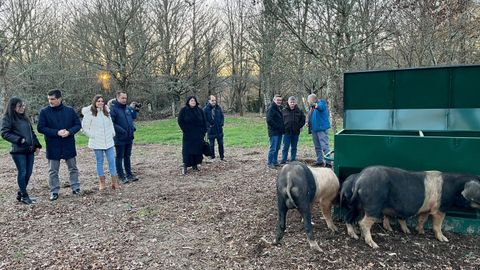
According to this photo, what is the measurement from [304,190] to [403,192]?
109 cm

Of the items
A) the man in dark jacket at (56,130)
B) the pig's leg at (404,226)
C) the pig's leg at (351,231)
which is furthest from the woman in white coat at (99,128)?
the pig's leg at (404,226)

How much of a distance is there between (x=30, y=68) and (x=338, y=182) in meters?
20.8

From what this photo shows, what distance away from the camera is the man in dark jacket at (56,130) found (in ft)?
22.6

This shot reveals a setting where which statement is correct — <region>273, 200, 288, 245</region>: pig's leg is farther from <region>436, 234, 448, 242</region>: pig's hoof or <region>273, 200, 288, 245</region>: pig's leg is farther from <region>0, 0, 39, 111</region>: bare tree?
<region>0, 0, 39, 111</region>: bare tree

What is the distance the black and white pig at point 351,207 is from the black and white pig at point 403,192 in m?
0.15

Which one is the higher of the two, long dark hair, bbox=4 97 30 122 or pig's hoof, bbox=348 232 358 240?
long dark hair, bbox=4 97 30 122

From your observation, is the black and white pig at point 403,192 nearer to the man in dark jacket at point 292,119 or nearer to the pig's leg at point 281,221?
the pig's leg at point 281,221

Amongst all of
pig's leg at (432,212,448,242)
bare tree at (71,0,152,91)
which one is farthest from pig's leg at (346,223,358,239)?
bare tree at (71,0,152,91)

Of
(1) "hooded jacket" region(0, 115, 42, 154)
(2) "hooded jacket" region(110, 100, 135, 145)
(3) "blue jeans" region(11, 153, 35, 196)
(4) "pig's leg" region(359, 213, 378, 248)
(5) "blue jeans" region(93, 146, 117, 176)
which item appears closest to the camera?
(4) "pig's leg" region(359, 213, 378, 248)

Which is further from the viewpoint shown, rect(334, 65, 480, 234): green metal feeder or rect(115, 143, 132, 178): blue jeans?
rect(115, 143, 132, 178): blue jeans

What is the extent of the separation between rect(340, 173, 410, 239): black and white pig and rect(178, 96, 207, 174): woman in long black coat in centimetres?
511

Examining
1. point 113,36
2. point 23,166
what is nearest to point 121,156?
point 23,166

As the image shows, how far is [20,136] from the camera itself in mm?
6652

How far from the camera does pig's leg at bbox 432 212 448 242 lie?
178 inches
